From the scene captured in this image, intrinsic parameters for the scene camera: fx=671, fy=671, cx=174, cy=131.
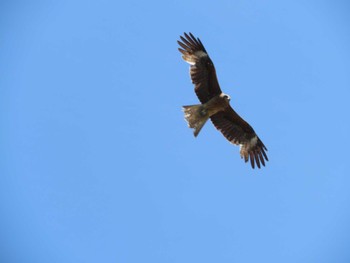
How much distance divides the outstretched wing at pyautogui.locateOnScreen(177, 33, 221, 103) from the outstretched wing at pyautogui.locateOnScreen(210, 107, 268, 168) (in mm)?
1058

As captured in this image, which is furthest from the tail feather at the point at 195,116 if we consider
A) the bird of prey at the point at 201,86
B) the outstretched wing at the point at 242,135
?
the outstretched wing at the point at 242,135

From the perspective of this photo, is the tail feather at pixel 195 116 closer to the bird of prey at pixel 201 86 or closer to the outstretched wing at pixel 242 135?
the bird of prey at pixel 201 86

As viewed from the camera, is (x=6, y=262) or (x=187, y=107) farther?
(x=6, y=262)

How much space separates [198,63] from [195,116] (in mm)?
1313

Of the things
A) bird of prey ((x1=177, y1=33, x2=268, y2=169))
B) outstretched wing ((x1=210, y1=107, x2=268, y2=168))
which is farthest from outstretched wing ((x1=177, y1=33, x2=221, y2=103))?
outstretched wing ((x1=210, y1=107, x2=268, y2=168))

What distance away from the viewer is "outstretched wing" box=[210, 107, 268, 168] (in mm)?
17422

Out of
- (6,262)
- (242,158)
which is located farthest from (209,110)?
(6,262)

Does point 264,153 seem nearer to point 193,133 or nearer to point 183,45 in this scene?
point 193,133

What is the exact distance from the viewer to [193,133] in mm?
16484

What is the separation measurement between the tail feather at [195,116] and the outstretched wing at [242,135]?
0.85 meters

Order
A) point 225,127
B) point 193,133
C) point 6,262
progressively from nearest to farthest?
point 193,133, point 225,127, point 6,262

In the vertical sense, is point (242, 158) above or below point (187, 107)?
below

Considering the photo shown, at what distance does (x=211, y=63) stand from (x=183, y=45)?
83 centimetres

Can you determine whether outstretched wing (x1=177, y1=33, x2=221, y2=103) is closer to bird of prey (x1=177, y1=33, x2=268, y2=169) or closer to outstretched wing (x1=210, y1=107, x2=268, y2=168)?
bird of prey (x1=177, y1=33, x2=268, y2=169)
